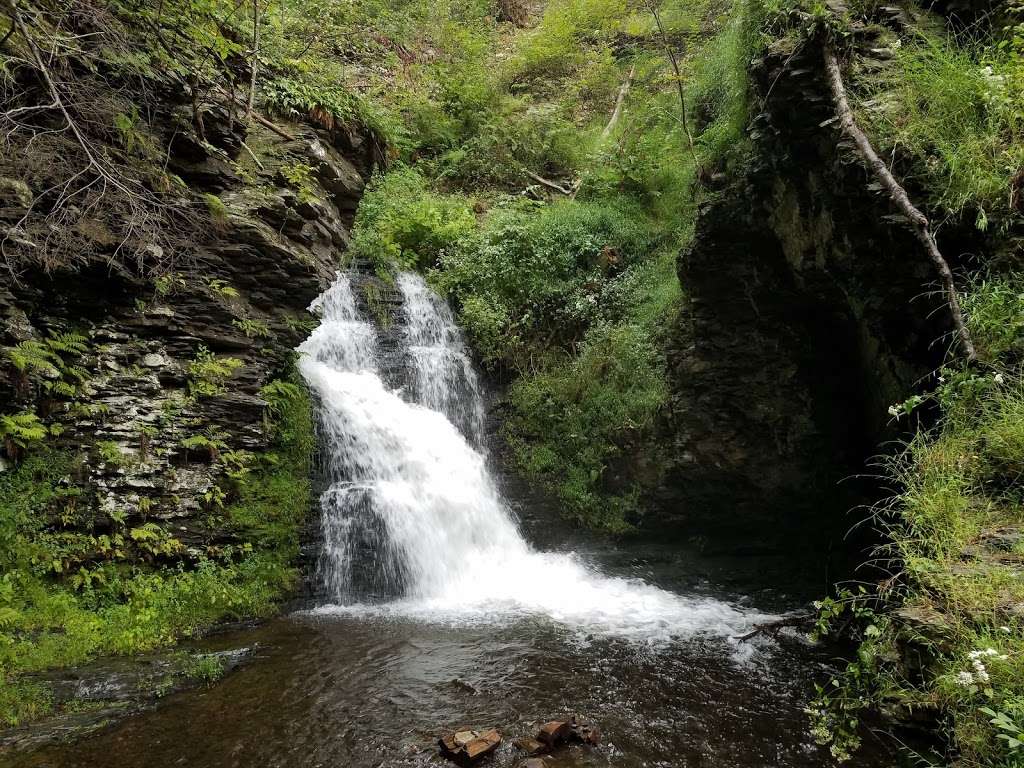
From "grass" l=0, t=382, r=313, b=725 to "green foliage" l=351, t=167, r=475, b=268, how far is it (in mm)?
6807

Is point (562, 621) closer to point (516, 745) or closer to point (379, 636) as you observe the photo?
point (379, 636)

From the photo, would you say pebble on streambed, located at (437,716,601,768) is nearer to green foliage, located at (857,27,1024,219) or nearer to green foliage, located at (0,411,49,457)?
green foliage, located at (857,27,1024,219)

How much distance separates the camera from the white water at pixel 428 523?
7180mm

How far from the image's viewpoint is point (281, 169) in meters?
8.93

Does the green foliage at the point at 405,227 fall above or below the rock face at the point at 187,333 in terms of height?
above

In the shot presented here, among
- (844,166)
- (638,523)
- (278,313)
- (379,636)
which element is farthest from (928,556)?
(278,313)

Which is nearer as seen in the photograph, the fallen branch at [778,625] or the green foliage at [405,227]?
the fallen branch at [778,625]

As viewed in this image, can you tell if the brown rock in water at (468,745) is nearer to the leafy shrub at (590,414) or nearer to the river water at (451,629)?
the river water at (451,629)

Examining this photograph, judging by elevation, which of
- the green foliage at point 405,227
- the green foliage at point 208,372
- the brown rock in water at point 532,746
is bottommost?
the brown rock in water at point 532,746

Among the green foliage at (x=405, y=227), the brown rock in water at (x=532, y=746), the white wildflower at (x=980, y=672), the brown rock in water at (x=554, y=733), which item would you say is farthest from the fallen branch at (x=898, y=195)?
the green foliage at (x=405, y=227)

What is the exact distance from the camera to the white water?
7180 millimetres

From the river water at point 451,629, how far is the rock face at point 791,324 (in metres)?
1.36

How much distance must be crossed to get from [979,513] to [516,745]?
132 inches

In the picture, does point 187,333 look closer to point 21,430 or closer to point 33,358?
point 33,358
